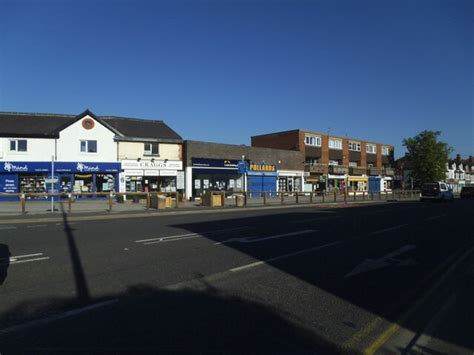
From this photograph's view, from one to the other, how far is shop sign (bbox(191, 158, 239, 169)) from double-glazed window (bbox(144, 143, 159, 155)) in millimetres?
3869

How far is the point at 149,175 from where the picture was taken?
41250mm

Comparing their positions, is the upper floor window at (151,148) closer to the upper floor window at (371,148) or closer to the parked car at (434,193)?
the parked car at (434,193)

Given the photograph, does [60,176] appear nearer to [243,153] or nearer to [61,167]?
[61,167]

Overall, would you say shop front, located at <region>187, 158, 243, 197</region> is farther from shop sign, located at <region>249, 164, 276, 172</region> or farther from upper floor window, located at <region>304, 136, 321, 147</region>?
upper floor window, located at <region>304, 136, 321, 147</region>

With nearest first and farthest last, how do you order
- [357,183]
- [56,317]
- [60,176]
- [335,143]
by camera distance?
[56,317], [60,176], [335,143], [357,183]

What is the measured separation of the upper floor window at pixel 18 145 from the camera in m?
37.0

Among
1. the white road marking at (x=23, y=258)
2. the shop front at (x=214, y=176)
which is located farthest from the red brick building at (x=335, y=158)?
the white road marking at (x=23, y=258)

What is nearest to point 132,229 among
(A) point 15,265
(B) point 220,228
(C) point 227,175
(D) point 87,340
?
(B) point 220,228

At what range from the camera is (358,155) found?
74.6 metres

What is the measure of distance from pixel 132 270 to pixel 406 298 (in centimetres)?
488

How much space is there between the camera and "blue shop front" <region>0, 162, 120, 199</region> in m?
36.7

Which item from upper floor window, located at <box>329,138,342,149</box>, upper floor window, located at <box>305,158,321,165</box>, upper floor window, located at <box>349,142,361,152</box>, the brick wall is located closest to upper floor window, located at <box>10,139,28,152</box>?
the brick wall

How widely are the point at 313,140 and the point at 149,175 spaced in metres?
31.0

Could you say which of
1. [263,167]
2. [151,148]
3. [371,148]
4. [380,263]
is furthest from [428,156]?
[380,263]
